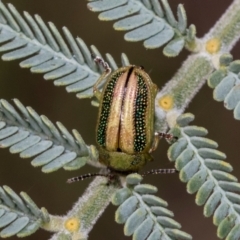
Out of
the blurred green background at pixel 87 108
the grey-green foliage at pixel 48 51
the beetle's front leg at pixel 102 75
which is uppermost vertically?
the grey-green foliage at pixel 48 51

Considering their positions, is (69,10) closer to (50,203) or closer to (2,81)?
(2,81)

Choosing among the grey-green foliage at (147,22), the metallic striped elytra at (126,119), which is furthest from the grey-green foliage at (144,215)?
the grey-green foliage at (147,22)

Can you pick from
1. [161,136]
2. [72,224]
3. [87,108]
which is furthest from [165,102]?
[87,108]

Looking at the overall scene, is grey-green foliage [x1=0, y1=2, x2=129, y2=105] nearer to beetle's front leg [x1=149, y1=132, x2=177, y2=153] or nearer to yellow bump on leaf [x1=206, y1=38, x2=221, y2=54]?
beetle's front leg [x1=149, y1=132, x2=177, y2=153]

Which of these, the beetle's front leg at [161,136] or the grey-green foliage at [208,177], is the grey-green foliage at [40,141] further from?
the grey-green foliage at [208,177]

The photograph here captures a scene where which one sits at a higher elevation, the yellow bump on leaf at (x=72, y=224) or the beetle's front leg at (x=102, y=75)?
the beetle's front leg at (x=102, y=75)
